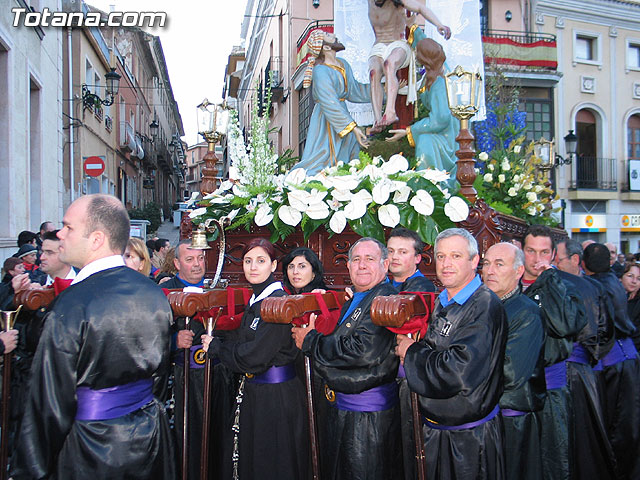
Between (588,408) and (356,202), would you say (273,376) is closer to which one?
(356,202)

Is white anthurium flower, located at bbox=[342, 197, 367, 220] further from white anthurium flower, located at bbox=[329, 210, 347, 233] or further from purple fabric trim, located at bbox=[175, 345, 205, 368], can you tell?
purple fabric trim, located at bbox=[175, 345, 205, 368]

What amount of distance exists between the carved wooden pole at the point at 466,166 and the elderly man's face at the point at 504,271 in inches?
58.3

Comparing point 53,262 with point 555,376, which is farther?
point 53,262

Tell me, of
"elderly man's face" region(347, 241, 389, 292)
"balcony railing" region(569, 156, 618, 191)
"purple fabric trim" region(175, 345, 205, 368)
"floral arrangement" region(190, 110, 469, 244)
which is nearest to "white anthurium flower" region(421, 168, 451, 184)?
"floral arrangement" region(190, 110, 469, 244)

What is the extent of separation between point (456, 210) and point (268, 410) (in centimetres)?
217

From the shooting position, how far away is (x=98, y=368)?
229 centimetres

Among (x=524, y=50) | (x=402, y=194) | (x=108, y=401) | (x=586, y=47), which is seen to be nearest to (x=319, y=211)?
(x=402, y=194)

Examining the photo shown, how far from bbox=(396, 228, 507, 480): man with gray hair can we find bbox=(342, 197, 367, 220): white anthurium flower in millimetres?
1598

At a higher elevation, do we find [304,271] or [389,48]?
[389,48]

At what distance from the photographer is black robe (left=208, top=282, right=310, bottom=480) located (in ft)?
11.0

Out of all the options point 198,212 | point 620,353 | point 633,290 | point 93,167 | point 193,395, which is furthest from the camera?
point 93,167

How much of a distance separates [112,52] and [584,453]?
761 inches

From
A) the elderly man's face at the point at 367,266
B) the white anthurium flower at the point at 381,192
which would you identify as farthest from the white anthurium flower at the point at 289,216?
the elderly man's face at the point at 367,266

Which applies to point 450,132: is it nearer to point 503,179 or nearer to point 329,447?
point 503,179
